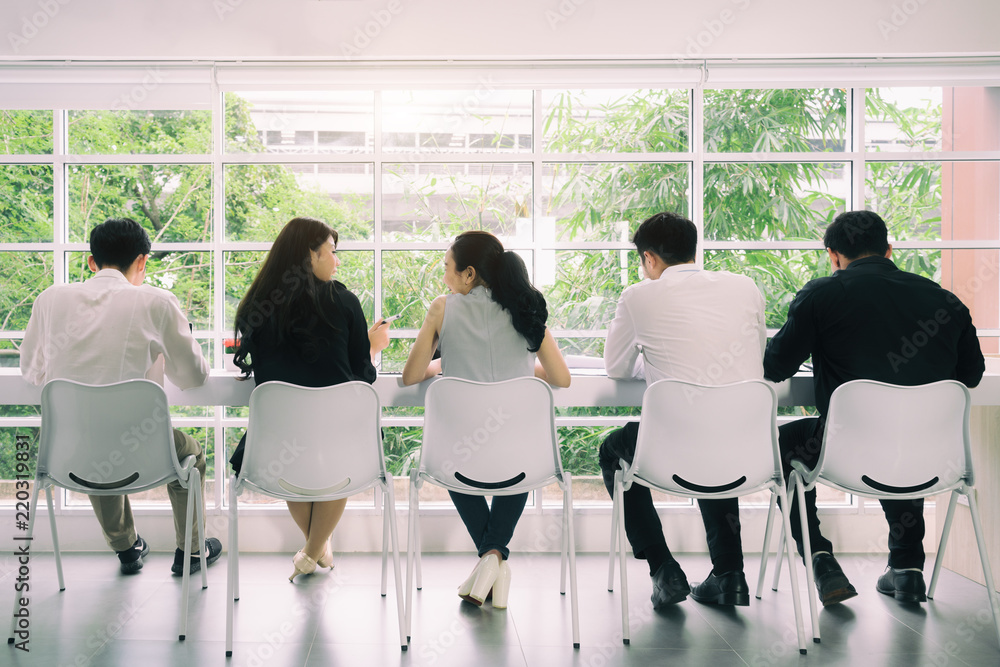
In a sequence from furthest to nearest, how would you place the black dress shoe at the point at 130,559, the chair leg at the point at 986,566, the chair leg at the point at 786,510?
the black dress shoe at the point at 130,559, the chair leg at the point at 786,510, the chair leg at the point at 986,566

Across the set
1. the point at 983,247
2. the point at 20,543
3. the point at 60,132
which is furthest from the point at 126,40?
the point at 983,247

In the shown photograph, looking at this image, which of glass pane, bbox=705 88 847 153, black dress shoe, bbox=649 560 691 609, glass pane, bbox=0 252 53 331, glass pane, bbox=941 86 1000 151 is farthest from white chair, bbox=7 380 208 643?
glass pane, bbox=941 86 1000 151

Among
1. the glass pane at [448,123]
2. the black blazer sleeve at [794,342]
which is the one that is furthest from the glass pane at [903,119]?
the glass pane at [448,123]

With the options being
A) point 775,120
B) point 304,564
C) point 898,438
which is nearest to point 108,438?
point 304,564

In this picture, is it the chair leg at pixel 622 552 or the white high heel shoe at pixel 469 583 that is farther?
the white high heel shoe at pixel 469 583

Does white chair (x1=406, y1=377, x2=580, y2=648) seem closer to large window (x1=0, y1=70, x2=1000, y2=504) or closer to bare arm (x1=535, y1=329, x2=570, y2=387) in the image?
bare arm (x1=535, y1=329, x2=570, y2=387)

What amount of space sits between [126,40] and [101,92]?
29 centimetres

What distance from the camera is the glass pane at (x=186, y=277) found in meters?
3.44

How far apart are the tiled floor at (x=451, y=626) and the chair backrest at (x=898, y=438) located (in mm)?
548

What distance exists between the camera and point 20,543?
127 inches

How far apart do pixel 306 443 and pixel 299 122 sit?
78.4 inches

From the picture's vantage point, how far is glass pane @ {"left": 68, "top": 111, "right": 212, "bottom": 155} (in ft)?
11.2

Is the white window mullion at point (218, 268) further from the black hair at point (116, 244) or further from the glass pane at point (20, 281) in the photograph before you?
the glass pane at point (20, 281)

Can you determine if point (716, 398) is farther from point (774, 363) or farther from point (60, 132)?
point (60, 132)
